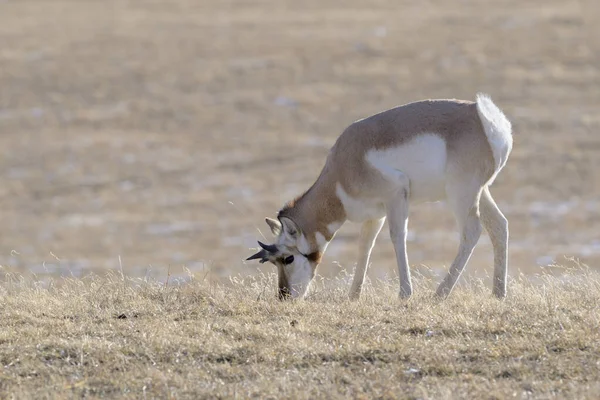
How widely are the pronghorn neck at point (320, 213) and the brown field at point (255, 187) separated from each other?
727 mm

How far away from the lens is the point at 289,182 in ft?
127

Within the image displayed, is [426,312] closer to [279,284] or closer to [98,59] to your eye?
[279,284]

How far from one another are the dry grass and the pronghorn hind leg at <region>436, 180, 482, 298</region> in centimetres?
66

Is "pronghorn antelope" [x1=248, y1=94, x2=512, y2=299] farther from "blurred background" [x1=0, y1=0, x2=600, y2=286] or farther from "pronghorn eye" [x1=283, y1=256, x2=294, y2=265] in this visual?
"blurred background" [x1=0, y1=0, x2=600, y2=286]

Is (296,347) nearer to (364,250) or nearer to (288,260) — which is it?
(288,260)

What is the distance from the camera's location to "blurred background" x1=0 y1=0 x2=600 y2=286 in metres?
33.3

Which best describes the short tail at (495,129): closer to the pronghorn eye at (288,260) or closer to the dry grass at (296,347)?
the dry grass at (296,347)

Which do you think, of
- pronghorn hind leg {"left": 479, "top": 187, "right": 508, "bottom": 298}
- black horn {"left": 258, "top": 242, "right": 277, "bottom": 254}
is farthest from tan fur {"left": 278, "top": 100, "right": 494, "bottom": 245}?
pronghorn hind leg {"left": 479, "top": 187, "right": 508, "bottom": 298}

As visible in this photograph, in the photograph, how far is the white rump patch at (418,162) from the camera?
1098 centimetres

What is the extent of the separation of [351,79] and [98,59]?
13062 mm

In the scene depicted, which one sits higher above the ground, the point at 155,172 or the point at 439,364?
the point at 439,364

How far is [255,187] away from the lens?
3881cm

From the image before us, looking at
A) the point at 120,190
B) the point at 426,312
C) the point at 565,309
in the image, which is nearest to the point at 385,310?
the point at 426,312

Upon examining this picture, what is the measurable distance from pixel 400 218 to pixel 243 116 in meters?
→ 36.0
